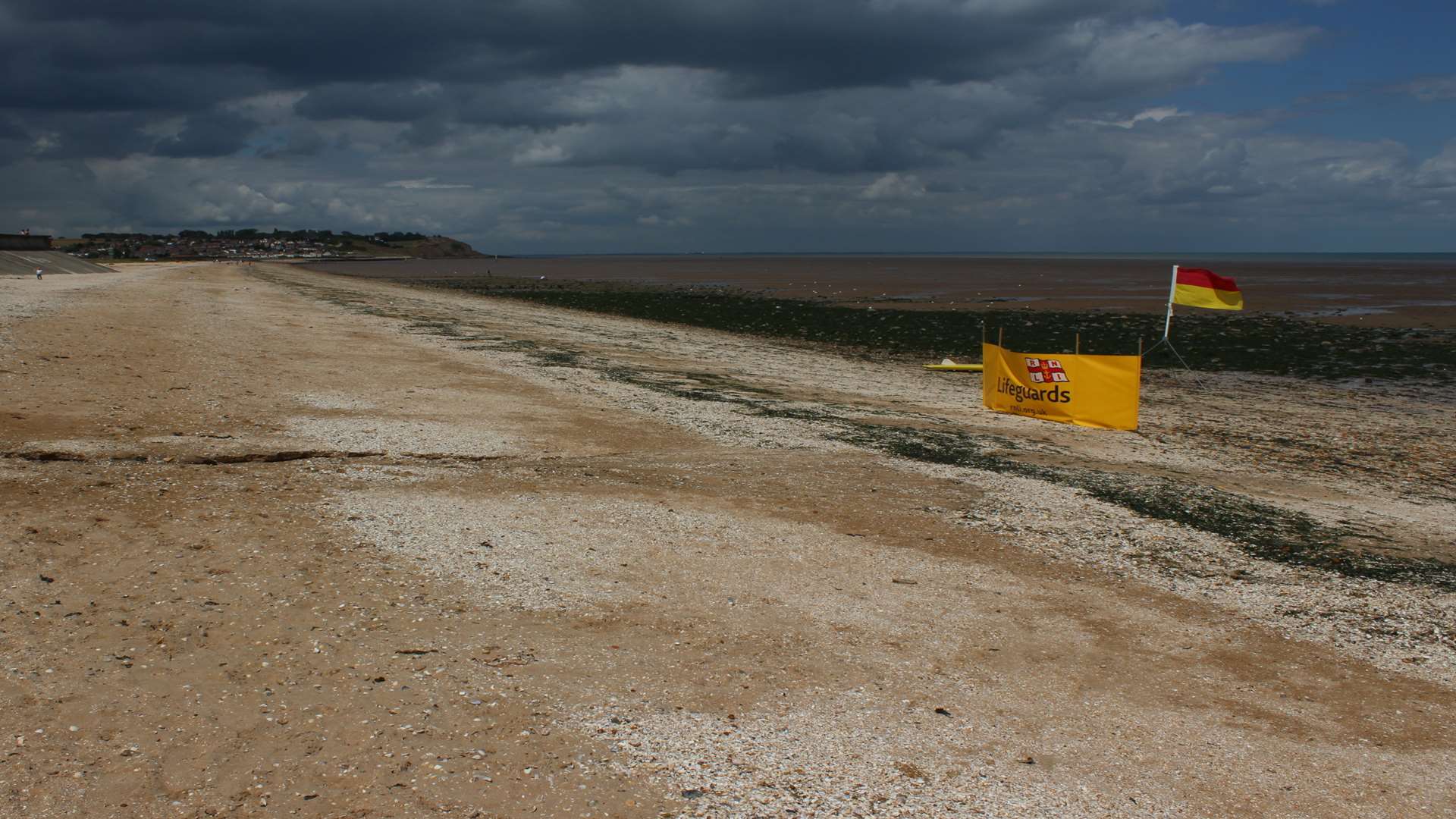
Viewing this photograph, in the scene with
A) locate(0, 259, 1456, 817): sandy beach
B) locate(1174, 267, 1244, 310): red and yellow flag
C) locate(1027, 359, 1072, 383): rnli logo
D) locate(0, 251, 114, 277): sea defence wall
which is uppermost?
locate(0, 251, 114, 277): sea defence wall

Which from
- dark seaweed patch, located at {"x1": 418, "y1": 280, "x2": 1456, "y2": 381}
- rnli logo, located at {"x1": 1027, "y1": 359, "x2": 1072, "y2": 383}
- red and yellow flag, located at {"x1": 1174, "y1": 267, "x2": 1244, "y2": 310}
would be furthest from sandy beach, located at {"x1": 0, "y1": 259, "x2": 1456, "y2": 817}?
dark seaweed patch, located at {"x1": 418, "y1": 280, "x2": 1456, "y2": 381}

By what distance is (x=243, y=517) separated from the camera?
8.83 meters

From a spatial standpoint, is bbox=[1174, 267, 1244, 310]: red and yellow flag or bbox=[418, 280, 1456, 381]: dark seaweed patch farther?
bbox=[418, 280, 1456, 381]: dark seaweed patch

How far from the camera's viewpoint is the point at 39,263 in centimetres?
5606

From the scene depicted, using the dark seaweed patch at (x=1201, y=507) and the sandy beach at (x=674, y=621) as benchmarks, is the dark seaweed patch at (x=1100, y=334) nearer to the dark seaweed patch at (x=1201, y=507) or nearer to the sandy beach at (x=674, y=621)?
the sandy beach at (x=674, y=621)

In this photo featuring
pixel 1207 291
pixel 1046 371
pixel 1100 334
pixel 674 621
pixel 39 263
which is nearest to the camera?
pixel 674 621

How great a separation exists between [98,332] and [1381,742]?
2449 centimetres

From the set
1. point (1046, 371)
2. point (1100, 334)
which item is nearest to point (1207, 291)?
point (1046, 371)

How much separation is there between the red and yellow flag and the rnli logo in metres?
6.75

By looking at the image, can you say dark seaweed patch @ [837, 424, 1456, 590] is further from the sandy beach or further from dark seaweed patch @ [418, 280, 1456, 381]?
dark seaweed patch @ [418, 280, 1456, 381]

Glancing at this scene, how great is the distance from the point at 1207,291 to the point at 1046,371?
304 inches

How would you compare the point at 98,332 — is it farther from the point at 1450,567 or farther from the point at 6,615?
the point at 1450,567

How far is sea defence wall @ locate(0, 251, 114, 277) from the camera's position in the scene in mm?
51812

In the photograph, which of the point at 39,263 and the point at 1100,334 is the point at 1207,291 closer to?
the point at 1100,334
